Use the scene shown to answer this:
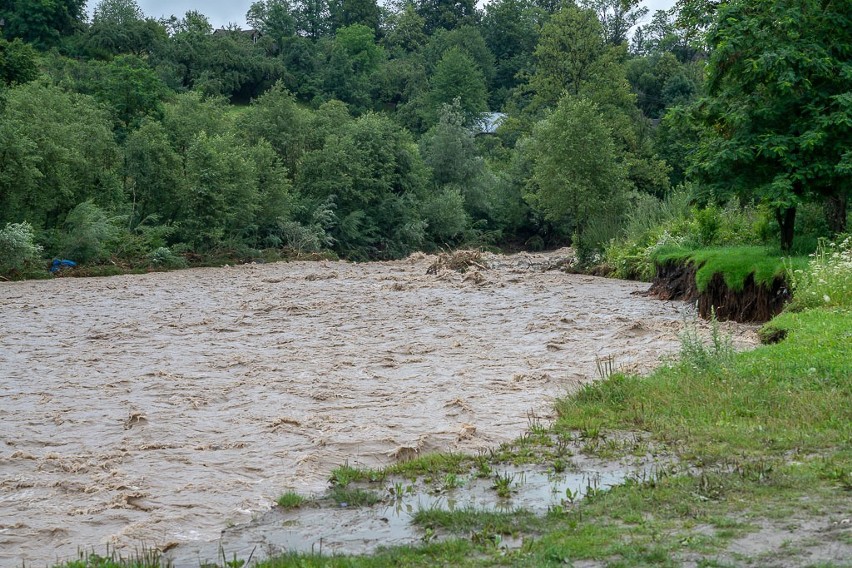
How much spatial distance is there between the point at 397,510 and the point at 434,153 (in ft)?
157

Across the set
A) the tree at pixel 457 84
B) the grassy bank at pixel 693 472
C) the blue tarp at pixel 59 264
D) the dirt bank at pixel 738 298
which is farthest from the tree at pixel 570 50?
the grassy bank at pixel 693 472

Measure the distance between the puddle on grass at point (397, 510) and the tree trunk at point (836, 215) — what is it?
1488cm

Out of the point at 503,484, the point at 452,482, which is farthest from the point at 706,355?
the point at 452,482

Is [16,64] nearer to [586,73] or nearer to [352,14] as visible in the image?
[586,73]

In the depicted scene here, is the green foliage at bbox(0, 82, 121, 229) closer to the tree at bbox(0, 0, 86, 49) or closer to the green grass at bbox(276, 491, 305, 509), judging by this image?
the green grass at bbox(276, 491, 305, 509)

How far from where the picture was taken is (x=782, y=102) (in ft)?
61.5

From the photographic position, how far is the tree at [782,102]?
58.6 feet

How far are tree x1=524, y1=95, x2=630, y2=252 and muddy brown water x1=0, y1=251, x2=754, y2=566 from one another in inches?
430

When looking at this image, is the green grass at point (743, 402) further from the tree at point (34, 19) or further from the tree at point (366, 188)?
the tree at point (34, 19)

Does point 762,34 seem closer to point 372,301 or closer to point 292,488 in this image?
point 372,301

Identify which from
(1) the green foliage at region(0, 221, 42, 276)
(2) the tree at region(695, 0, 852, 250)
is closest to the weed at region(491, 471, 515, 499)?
(2) the tree at region(695, 0, 852, 250)

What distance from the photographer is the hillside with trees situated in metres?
18.8

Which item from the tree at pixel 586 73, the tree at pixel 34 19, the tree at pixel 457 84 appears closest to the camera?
the tree at pixel 586 73

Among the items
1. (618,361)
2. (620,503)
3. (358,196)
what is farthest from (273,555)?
(358,196)
